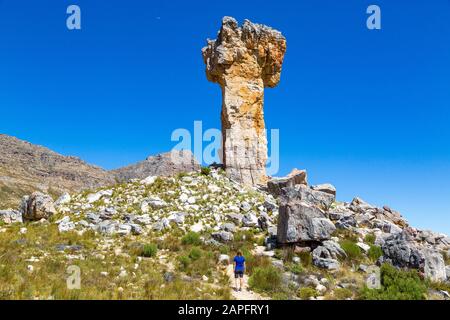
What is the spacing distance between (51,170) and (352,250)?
15385 cm

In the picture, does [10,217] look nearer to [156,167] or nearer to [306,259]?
[306,259]

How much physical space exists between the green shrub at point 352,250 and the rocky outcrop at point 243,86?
1304 centimetres

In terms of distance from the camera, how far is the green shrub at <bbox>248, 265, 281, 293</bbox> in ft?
44.8

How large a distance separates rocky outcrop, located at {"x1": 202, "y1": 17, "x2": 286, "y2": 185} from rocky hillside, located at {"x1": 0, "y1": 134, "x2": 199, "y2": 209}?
67.2 meters

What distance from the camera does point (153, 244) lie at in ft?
60.6

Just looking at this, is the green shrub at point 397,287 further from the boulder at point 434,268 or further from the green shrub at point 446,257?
the green shrub at point 446,257

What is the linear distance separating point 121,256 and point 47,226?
7602mm

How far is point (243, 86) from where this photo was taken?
31.6 meters

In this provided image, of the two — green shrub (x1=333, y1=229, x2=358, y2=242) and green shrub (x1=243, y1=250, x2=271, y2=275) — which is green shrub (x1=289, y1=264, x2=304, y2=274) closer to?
green shrub (x1=243, y1=250, x2=271, y2=275)

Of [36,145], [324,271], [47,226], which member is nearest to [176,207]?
[47,226]

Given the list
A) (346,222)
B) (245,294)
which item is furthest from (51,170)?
(245,294)

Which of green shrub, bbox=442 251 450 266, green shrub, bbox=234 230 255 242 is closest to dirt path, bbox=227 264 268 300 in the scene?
green shrub, bbox=234 230 255 242

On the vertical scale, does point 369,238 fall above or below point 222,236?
below
